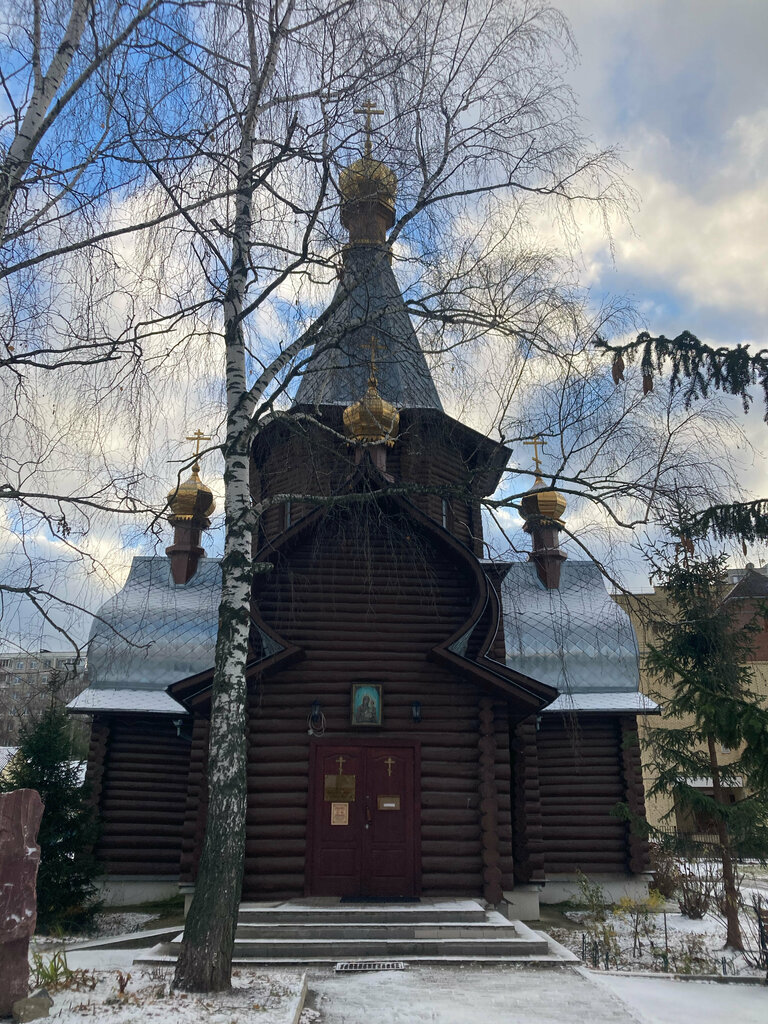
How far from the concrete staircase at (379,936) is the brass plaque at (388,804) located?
1.30 meters

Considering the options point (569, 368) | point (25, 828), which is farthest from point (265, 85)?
point (25, 828)

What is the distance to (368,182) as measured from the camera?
272 inches

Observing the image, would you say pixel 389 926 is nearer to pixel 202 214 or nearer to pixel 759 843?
pixel 759 843

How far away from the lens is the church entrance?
9992mm

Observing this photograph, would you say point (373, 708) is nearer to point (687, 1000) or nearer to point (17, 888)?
point (687, 1000)

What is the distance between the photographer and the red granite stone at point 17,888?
16.8ft

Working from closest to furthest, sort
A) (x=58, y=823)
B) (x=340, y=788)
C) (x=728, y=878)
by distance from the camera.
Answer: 1. (x=728, y=878)
2. (x=340, y=788)
3. (x=58, y=823)

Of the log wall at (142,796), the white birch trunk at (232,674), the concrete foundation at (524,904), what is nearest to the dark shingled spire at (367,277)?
the white birch trunk at (232,674)

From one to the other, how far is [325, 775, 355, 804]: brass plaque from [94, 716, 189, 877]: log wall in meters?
4.88

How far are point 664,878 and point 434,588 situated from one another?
23.7 ft

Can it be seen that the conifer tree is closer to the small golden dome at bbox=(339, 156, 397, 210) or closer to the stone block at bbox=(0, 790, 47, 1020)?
the small golden dome at bbox=(339, 156, 397, 210)

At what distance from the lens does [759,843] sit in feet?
29.9

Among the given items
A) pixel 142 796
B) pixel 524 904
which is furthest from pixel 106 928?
pixel 524 904

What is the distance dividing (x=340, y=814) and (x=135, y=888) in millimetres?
5357
